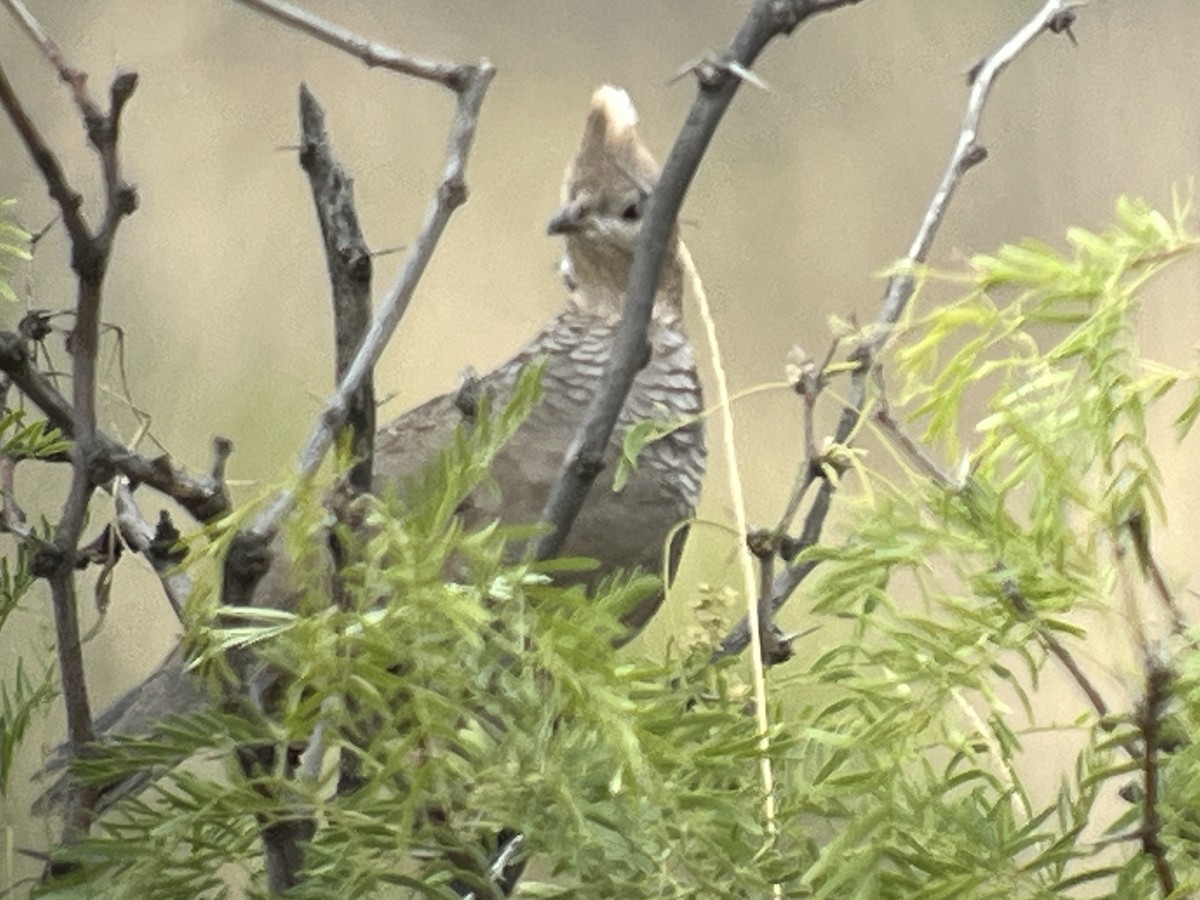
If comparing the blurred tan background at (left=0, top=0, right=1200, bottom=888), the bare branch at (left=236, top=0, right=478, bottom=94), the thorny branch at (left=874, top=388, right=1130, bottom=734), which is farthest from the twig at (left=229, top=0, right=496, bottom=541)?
the blurred tan background at (left=0, top=0, right=1200, bottom=888)

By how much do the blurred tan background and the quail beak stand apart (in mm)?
111

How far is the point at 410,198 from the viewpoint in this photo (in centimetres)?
89

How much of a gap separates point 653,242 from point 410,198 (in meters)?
0.44

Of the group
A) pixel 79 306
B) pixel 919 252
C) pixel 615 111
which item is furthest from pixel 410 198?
pixel 79 306

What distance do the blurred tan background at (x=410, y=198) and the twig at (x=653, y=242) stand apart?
349 mm

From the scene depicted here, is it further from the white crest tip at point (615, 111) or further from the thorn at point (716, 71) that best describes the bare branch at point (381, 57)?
the white crest tip at point (615, 111)

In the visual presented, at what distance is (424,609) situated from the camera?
372 millimetres

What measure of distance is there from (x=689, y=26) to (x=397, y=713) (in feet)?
2.12

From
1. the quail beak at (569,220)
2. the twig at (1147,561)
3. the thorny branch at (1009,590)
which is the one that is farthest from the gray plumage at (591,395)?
the twig at (1147,561)

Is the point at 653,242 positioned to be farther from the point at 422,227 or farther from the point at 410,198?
the point at 410,198

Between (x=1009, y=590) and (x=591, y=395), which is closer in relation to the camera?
(x=1009, y=590)

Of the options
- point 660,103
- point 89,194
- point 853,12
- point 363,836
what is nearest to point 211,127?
point 89,194

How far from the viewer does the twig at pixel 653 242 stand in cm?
47

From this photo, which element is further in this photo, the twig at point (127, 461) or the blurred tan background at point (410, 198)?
the blurred tan background at point (410, 198)
